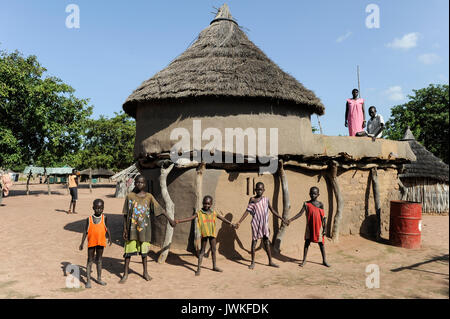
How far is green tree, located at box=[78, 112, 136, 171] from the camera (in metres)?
32.6

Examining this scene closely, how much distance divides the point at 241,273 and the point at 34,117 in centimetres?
1689

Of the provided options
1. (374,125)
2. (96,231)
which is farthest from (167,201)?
(374,125)

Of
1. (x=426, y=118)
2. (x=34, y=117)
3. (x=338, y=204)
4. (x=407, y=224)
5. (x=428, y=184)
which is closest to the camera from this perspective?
(x=407, y=224)

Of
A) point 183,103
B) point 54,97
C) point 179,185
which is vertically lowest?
point 179,185

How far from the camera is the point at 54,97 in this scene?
59.1 ft

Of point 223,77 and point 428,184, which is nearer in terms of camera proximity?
point 223,77

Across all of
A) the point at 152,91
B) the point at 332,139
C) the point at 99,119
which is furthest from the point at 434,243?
the point at 99,119

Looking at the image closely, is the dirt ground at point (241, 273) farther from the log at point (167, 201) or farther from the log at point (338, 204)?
the log at point (167, 201)

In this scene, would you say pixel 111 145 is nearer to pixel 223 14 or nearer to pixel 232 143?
pixel 223 14

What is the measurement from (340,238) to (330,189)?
127 centimetres

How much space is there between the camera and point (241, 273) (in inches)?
209

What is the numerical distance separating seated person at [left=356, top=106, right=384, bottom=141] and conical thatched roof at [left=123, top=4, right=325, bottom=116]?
5.26ft

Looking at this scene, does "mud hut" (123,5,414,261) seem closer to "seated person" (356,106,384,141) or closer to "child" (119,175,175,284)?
"seated person" (356,106,384,141)

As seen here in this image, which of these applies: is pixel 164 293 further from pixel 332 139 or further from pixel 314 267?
pixel 332 139
